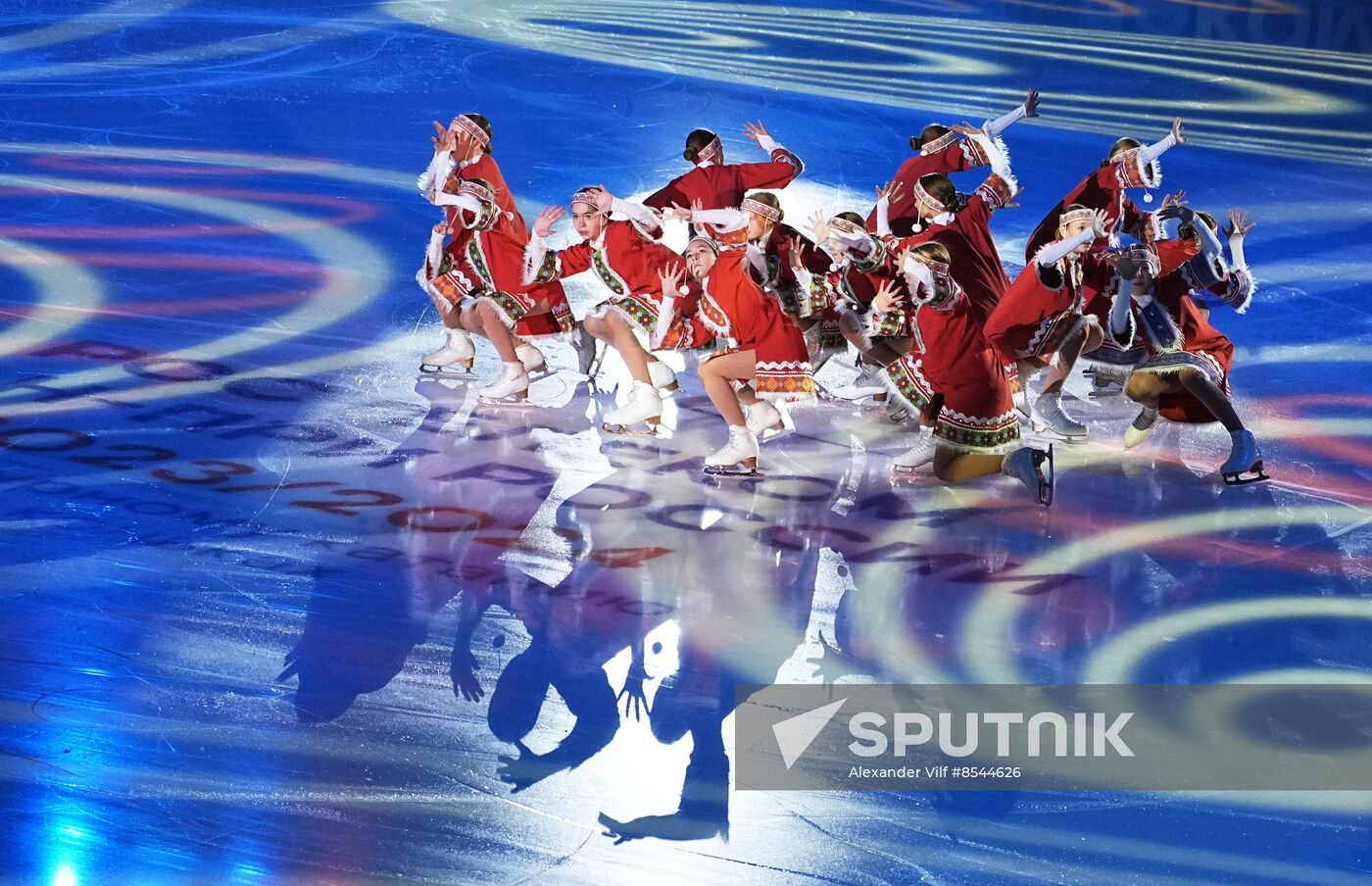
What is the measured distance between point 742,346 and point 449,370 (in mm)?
1891

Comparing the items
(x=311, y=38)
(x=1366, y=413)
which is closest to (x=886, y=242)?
(x=1366, y=413)

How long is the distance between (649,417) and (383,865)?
3.70 meters

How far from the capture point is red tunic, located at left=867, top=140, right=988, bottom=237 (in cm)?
811

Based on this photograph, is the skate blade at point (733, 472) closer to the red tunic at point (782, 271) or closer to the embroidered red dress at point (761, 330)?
the embroidered red dress at point (761, 330)

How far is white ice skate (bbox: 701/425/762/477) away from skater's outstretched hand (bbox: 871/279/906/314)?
0.83 m

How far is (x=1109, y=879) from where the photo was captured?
14.3ft

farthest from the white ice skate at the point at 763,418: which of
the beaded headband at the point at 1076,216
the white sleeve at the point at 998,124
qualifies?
the white sleeve at the point at 998,124

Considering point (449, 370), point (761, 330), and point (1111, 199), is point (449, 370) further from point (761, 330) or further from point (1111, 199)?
point (1111, 199)

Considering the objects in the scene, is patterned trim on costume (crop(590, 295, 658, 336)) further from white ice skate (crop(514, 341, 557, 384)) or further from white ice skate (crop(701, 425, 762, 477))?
white ice skate (crop(701, 425, 762, 477))

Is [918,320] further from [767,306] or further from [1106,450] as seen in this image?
[1106,450]

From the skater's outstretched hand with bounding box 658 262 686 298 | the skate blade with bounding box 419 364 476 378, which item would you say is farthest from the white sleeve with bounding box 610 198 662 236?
the skate blade with bounding box 419 364 476 378

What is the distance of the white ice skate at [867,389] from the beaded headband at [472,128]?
2.19 m

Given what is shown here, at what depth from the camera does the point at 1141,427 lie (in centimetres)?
758

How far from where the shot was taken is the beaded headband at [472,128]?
26.6 ft
